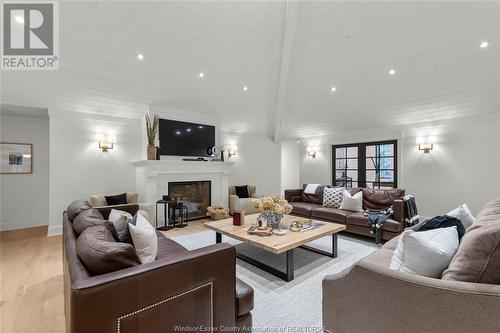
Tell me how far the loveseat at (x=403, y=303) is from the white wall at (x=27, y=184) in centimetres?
569

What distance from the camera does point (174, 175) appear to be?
4.93m

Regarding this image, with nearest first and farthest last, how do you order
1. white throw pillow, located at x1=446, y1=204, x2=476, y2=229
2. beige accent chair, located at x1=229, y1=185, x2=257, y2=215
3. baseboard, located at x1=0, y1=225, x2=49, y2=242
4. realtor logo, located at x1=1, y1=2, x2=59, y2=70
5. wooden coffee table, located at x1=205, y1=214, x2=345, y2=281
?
white throw pillow, located at x1=446, y1=204, x2=476, y2=229
wooden coffee table, located at x1=205, y1=214, x2=345, y2=281
realtor logo, located at x1=1, y1=2, x2=59, y2=70
baseboard, located at x1=0, y1=225, x2=49, y2=242
beige accent chair, located at x1=229, y1=185, x2=257, y2=215

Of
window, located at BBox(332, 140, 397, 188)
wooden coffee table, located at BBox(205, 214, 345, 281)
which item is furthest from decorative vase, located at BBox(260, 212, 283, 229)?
window, located at BBox(332, 140, 397, 188)

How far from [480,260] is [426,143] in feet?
15.8

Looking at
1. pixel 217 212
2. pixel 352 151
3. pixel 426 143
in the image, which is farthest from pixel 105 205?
pixel 426 143

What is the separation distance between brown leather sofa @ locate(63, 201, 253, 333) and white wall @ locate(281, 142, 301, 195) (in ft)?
20.9

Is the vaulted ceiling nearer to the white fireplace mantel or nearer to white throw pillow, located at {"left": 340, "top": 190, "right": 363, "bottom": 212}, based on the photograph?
the white fireplace mantel

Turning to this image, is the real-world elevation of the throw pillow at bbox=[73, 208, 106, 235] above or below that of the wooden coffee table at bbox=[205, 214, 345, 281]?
above

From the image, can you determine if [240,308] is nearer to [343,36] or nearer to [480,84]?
[343,36]

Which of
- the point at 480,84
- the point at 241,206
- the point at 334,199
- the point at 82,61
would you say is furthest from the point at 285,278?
the point at 480,84

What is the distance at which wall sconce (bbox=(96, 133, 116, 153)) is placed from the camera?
4434 millimetres

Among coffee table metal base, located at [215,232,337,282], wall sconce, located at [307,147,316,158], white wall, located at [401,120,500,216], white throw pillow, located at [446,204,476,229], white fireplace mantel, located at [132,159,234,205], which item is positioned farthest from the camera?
wall sconce, located at [307,147,316,158]

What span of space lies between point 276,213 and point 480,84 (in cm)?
398

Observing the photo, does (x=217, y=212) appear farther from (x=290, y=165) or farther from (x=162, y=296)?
(x=290, y=165)
